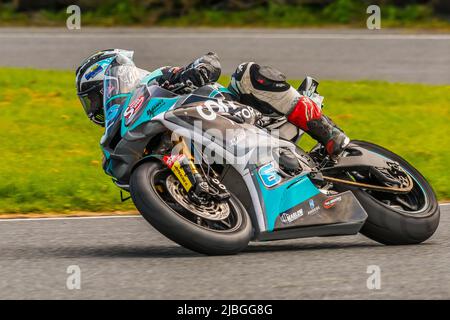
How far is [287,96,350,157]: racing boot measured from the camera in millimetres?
6641

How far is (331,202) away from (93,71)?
5.41 ft

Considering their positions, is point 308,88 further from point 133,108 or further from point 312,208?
point 133,108

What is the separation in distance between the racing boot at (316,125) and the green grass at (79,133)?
7.38ft

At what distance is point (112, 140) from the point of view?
6.53 metres

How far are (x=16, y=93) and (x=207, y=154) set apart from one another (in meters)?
7.34

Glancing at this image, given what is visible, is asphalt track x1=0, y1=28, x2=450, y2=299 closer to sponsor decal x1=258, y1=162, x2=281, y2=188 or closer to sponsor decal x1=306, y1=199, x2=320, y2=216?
sponsor decal x1=306, y1=199, x2=320, y2=216

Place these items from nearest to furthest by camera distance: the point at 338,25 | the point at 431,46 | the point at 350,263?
the point at 350,263, the point at 431,46, the point at 338,25

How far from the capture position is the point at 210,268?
5930 mm

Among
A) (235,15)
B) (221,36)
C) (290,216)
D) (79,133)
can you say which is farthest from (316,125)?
(235,15)

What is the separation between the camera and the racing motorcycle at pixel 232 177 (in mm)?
6047

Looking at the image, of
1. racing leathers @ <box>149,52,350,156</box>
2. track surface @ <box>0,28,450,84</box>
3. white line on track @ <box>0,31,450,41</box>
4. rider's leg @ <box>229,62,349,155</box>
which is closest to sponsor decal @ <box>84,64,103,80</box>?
racing leathers @ <box>149,52,350,156</box>

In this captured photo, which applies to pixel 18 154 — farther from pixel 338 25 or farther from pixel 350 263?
pixel 338 25

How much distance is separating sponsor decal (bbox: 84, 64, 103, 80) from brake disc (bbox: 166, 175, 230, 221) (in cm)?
99
